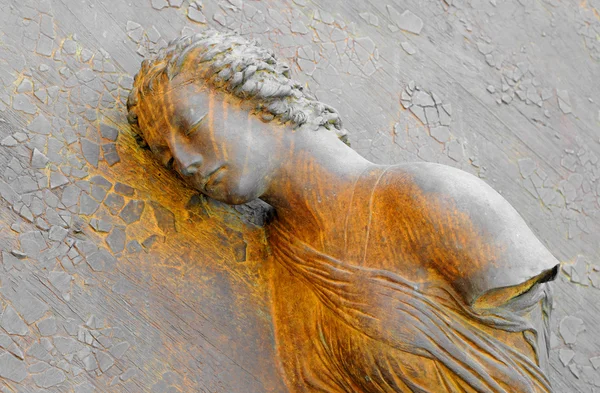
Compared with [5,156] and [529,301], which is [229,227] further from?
[529,301]

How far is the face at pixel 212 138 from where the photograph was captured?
1.98 meters

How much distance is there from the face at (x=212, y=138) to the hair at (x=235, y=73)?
0.12 feet

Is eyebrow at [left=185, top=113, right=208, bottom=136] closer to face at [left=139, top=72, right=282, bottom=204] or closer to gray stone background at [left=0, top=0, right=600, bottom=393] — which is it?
face at [left=139, top=72, right=282, bottom=204]

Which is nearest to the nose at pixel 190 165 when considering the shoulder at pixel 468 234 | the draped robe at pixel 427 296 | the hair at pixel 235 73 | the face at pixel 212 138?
the face at pixel 212 138

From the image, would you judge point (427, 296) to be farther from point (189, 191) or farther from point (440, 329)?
point (189, 191)

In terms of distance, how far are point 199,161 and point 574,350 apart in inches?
66.0

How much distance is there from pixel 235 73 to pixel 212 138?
7.9 inches

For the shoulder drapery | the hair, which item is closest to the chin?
the hair

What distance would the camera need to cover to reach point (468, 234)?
6.23 feet

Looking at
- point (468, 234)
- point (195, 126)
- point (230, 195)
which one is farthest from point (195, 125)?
point (468, 234)

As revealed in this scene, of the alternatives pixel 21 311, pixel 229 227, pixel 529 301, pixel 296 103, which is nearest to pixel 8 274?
pixel 21 311

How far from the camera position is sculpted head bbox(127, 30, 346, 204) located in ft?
6.51

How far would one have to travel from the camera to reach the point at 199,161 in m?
2.01

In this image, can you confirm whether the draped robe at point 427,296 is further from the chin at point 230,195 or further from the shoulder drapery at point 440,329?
the chin at point 230,195
